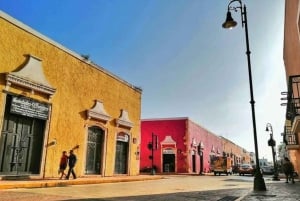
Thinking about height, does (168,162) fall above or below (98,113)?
below

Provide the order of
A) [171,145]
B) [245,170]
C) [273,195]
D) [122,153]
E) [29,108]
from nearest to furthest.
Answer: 1. [273,195]
2. [29,108]
3. [122,153]
4. [171,145]
5. [245,170]

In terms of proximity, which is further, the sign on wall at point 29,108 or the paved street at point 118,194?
the sign on wall at point 29,108

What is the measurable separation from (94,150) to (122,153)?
3804mm

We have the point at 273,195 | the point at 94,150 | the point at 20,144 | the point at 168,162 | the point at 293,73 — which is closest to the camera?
the point at 273,195

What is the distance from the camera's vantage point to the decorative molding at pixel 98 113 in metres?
18.8

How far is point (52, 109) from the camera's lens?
51.8 ft

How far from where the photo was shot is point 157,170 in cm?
3697

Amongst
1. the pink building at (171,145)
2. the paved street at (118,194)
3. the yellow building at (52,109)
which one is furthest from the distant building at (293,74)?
the pink building at (171,145)

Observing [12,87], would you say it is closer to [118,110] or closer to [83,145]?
[83,145]

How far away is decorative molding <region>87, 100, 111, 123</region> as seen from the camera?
61.5ft

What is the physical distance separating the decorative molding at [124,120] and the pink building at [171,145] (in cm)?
1292

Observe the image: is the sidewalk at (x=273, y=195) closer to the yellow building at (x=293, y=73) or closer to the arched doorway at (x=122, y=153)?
the yellow building at (x=293, y=73)

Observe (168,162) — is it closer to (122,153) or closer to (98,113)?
(122,153)

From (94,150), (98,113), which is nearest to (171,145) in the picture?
(94,150)
